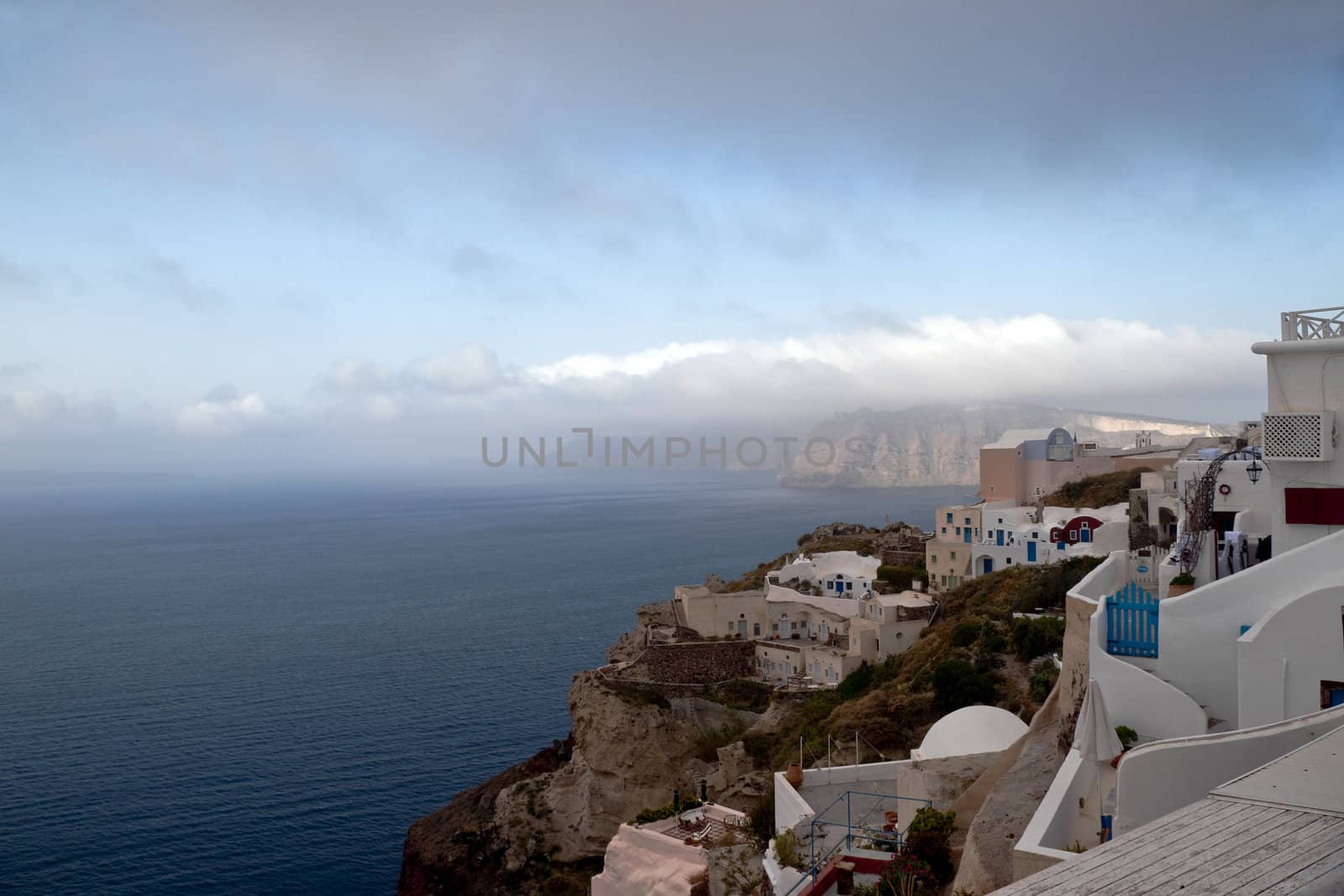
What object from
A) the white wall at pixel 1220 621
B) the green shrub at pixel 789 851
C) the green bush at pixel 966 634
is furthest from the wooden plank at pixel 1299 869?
the green bush at pixel 966 634

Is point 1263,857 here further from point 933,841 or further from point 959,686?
point 959,686

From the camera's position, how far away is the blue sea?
29.9 metres

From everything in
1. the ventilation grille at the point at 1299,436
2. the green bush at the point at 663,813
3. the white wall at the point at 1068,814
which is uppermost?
the ventilation grille at the point at 1299,436

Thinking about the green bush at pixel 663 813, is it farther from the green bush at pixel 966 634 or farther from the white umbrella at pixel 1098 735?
the white umbrella at pixel 1098 735

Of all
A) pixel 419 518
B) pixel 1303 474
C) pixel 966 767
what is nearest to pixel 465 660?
pixel 966 767

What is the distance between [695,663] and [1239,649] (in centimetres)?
2545

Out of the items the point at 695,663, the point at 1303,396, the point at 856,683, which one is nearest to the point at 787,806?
the point at 1303,396

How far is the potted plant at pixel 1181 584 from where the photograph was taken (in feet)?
44.5

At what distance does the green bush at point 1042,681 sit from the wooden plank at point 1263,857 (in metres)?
13.5

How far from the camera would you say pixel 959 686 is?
2081 cm

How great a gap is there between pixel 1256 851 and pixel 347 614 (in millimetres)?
71171

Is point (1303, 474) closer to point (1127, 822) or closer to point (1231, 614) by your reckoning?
point (1231, 614)

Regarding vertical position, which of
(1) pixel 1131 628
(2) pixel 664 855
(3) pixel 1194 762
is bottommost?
(2) pixel 664 855

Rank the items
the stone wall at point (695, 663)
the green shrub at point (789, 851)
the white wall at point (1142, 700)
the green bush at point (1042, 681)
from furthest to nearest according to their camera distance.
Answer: the stone wall at point (695, 663) → the green bush at point (1042, 681) → the green shrub at point (789, 851) → the white wall at point (1142, 700)
